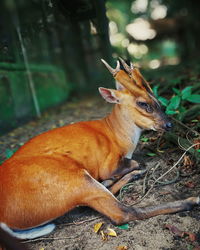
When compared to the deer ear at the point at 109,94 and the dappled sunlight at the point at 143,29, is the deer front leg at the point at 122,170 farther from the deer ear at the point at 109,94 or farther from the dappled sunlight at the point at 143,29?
the dappled sunlight at the point at 143,29

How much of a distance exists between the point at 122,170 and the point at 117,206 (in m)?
0.70

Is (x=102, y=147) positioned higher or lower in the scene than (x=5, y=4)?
lower

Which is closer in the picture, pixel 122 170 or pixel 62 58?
pixel 122 170

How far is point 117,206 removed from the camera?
8.25ft

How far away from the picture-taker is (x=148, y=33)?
16.5 m

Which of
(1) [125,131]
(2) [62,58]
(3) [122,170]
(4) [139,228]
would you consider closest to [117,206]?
(4) [139,228]

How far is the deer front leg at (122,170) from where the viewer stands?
10.3 ft

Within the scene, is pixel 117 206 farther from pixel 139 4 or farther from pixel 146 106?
pixel 139 4

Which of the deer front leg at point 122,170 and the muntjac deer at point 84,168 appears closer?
the muntjac deer at point 84,168

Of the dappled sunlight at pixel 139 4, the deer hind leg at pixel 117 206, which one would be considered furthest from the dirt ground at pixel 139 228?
the dappled sunlight at pixel 139 4

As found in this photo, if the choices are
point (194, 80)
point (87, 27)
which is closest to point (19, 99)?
point (87, 27)

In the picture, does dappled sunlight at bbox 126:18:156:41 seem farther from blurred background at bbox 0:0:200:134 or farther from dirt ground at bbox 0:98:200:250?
dirt ground at bbox 0:98:200:250

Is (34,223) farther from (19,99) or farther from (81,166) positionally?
(19,99)

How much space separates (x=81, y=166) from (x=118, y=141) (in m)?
0.60
